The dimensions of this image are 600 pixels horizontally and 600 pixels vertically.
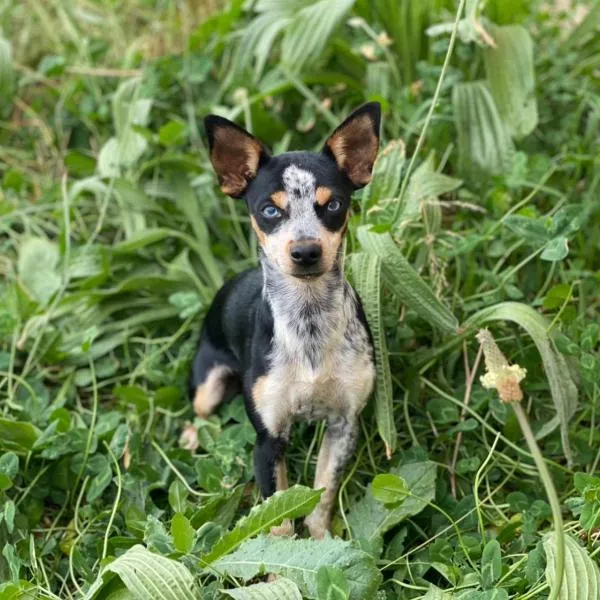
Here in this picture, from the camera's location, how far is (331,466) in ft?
7.93

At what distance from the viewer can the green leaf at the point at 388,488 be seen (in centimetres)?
218

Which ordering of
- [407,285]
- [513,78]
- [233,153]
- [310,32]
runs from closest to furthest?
[233,153], [407,285], [513,78], [310,32]

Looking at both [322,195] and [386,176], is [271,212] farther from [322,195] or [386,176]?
[386,176]

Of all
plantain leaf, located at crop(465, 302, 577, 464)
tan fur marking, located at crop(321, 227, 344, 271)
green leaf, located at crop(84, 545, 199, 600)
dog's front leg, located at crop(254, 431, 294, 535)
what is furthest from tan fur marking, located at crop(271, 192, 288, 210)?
green leaf, located at crop(84, 545, 199, 600)

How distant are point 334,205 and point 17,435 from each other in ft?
3.60

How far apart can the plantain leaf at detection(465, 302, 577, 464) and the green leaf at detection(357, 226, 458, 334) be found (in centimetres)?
16

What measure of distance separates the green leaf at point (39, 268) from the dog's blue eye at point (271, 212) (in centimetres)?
126

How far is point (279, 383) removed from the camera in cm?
228

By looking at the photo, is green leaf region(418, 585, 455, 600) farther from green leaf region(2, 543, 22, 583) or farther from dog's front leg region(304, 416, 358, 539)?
green leaf region(2, 543, 22, 583)

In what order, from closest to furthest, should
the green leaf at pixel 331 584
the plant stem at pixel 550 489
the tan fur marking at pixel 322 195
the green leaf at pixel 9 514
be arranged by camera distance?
the plant stem at pixel 550 489
the green leaf at pixel 331 584
the tan fur marking at pixel 322 195
the green leaf at pixel 9 514

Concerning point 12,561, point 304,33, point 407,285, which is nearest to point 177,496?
point 12,561

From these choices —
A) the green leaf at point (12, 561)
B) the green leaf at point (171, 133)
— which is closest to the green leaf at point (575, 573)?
the green leaf at point (12, 561)

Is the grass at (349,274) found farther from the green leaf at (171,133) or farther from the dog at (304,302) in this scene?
the dog at (304,302)

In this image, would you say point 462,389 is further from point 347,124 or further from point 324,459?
point 347,124
